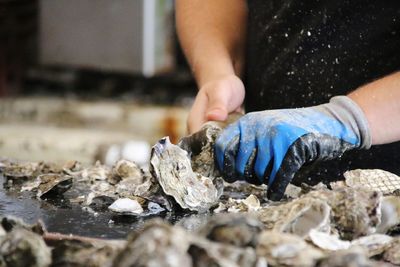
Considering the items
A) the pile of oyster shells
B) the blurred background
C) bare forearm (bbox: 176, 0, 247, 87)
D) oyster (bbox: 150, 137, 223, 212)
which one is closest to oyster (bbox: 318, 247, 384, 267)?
the pile of oyster shells

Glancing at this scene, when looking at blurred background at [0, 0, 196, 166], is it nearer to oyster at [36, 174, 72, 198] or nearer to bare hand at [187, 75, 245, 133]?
bare hand at [187, 75, 245, 133]

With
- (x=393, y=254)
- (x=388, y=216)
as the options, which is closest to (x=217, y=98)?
(x=388, y=216)

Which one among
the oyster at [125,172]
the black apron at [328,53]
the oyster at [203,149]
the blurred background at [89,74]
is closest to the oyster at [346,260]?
the oyster at [203,149]

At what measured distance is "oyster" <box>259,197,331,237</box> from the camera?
105cm

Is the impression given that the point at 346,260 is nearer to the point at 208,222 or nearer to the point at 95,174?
the point at 208,222

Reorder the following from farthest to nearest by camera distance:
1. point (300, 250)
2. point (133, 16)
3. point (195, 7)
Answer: point (133, 16), point (195, 7), point (300, 250)

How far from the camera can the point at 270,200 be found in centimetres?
135

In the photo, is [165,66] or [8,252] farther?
[165,66]

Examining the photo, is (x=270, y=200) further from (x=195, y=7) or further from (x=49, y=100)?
(x=49, y=100)

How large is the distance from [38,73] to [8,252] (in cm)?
414

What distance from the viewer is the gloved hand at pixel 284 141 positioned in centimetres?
132

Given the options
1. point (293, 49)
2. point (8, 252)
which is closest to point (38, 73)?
point (293, 49)

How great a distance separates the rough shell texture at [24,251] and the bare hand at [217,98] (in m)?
0.88

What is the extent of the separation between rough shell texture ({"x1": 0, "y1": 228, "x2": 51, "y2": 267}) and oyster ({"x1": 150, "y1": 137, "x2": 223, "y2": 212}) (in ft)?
1.18
